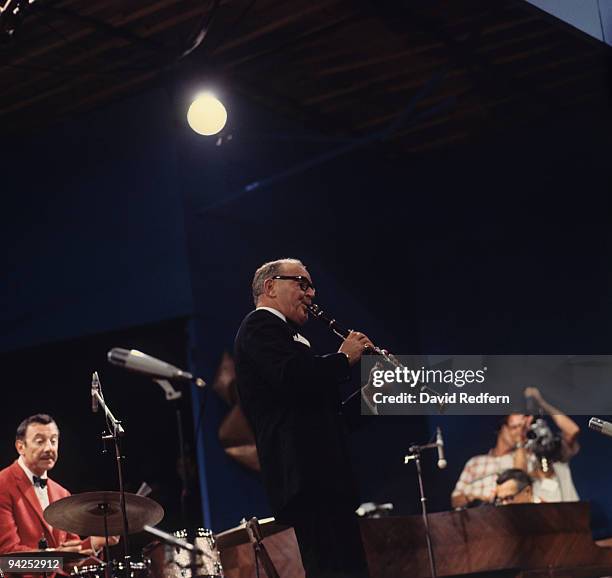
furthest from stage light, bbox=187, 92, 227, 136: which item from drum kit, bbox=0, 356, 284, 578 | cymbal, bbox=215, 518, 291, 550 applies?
cymbal, bbox=215, 518, 291, 550

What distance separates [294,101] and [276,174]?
23.0 inches

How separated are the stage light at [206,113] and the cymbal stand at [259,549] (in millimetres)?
2810

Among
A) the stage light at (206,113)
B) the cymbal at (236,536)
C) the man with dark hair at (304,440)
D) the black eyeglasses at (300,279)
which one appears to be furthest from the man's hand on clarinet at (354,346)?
the stage light at (206,113)

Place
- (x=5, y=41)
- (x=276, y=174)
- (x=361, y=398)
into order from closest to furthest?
(x=361, y=398), (x=5, y=41), (x=276, y=174)

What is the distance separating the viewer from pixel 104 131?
7859 mm

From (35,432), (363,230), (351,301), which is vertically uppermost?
(363,230)

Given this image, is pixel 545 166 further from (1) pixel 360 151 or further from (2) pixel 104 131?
(2) pixel 104 131

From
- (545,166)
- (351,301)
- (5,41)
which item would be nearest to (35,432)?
(5,41)

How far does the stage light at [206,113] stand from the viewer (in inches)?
266

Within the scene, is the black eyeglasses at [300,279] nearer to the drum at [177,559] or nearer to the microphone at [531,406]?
the drum at [177,559]

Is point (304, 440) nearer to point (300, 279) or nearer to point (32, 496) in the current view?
point (300, 279)

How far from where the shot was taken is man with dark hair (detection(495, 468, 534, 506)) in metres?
7.39

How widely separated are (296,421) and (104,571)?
181 cm

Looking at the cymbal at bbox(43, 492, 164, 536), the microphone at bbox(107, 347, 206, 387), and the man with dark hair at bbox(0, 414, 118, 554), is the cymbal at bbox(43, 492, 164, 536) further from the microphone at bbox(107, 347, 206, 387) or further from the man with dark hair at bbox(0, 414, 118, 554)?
the microphone at bbox(107, 347, 206, 387)
